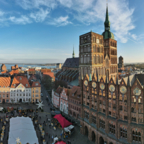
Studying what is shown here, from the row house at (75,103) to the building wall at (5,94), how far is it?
→ 32.3m

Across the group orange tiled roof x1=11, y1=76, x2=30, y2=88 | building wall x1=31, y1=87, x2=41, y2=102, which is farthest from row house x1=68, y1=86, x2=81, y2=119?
orange tiled roof x1=11, y1=76, x2=30, y2=88

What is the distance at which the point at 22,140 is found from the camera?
26.3 meters

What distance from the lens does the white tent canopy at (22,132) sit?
2639 cm

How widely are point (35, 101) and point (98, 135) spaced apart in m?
39.8

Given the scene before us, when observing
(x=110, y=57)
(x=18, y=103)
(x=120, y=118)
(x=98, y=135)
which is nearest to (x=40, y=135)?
(x=98, y=135)

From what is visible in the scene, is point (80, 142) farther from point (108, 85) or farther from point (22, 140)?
point (108, 85)

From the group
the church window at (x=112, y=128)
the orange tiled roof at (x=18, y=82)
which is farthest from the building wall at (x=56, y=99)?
the church window at (x=112, y=128)

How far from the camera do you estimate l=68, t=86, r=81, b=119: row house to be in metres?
42.4

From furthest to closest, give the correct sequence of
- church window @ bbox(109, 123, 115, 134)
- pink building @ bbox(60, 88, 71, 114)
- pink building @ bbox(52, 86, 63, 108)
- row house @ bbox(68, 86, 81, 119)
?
pink building @ bbox(52, 86, 63, 108) → pink building @ bbox(60, 88, 71, 114) → row house @ bbox(68, 86, 81, 119) → church window @ bbox(109, 123, 115, 134)

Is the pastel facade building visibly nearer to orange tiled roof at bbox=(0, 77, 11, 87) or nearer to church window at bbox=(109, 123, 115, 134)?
orange tiled roof at bbox=(0, 77, 11, 87)

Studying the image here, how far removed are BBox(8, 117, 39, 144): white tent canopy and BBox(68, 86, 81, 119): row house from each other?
54.7ft

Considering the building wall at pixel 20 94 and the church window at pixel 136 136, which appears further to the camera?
the building wall at pixel 20 94

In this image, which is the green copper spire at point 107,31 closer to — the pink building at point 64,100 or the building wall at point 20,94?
the pink building at point 64,100

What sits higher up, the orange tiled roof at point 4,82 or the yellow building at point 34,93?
the orange tiled roof at point 4,82
